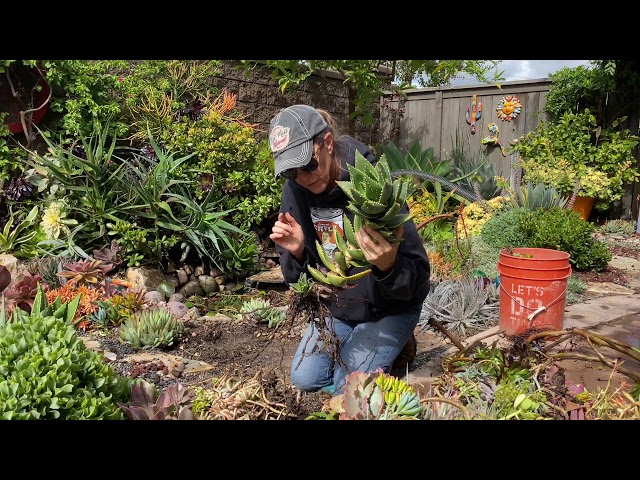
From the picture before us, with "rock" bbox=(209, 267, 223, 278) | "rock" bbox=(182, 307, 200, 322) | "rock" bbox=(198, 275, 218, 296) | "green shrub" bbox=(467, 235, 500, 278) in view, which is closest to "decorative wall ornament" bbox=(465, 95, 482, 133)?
"green shrub" bbox=(467, 235, 500, 278)

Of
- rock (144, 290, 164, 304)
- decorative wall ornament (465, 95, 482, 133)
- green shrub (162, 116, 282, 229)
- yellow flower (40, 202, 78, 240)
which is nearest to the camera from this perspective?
rock (144, 290, 164, 304)

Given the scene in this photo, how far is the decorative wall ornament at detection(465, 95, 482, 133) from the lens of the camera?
8.41 m

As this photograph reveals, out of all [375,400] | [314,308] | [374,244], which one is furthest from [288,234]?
[375,400]

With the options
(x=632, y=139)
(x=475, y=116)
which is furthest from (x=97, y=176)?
(x=632, y=139)

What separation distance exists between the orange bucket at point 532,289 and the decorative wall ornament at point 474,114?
5503 millimetres

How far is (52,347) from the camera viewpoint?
1.38 m

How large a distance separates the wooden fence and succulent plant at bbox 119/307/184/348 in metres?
6.20

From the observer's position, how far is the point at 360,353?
239 centimetres

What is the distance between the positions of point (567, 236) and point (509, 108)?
3.81 meters

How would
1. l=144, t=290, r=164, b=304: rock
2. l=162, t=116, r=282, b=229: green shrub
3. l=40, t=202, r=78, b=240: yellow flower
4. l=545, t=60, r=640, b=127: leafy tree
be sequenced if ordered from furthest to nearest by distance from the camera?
l=545, t=60, r=640, b=127: leafy tree
l=162, t=116, r=282, b=229: green shrub
l=40, t=202, r=78, b=240: yellow flower
l=144, t=290, r=164, b=304: rock

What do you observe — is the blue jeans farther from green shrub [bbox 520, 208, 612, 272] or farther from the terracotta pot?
the terracotta pot

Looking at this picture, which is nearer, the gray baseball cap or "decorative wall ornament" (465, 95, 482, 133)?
the gray baseball cap

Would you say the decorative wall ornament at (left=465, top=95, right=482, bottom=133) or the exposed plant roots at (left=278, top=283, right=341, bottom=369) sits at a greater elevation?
the decorative wall ornament at (left=465, top=95, right=482, bottom=133)

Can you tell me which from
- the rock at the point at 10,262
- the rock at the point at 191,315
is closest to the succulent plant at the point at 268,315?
the rock at the point at 191,315
